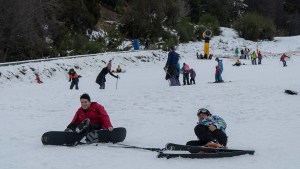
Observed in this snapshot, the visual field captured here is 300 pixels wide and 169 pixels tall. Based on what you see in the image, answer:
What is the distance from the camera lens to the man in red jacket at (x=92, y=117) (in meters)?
7.95

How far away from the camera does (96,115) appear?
8.02m

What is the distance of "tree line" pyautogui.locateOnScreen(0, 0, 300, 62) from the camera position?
2833 cm

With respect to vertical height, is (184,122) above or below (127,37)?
below

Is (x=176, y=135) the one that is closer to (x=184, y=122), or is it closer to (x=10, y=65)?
(x=184, y=122)

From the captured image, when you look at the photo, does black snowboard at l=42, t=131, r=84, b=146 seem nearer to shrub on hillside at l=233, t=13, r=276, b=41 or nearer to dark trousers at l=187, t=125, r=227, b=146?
dark trousers at l=187, t=125, r=227, b=146

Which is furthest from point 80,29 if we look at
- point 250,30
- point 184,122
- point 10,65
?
point 184,122

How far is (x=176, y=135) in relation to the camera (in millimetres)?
9164

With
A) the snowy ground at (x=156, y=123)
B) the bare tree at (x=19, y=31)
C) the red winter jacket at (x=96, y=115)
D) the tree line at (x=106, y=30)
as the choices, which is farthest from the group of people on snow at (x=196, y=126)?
the tree line at (x=106, y=30)

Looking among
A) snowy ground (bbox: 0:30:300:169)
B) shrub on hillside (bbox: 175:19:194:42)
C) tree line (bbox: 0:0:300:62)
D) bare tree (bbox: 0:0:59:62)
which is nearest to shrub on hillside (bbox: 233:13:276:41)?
tree line (bbox: 0:0:300:62)

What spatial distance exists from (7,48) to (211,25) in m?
31.4

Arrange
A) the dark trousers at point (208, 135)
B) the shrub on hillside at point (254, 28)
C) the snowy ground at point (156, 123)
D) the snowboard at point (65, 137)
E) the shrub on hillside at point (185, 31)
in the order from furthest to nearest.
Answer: the shrub on hillside at point (254, 28), the shrub on hillside at point (185, 31), the snowboard at point (65, 137), the dark trousers at point (208, 135), the snowy ground at point (156, 123)

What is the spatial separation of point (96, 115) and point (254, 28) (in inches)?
1968

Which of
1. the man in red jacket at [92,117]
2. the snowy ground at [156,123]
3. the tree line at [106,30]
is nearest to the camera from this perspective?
the snowy ground at [156,123]

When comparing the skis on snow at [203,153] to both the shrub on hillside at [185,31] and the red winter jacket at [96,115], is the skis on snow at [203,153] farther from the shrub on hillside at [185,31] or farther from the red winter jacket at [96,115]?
the shrub on hillside at [185,31]
